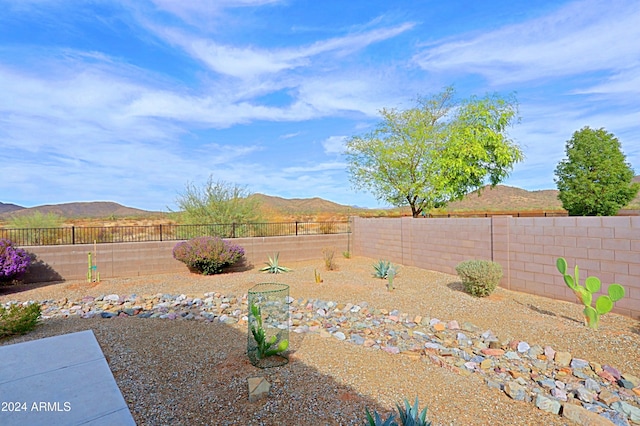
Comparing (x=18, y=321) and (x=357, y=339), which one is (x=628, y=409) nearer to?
(x=357, y=339)

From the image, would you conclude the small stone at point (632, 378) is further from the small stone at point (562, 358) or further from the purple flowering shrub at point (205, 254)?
the purple flowering shrub at point (205, 254)

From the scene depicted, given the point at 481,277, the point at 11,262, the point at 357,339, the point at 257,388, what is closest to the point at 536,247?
the point at 481,277

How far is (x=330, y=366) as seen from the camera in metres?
4.12

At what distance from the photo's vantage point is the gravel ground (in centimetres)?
317

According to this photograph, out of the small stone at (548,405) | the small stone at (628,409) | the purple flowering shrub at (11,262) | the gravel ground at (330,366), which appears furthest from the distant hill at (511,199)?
the small stone at (548,405)

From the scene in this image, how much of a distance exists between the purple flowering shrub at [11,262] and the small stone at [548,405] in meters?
10.7

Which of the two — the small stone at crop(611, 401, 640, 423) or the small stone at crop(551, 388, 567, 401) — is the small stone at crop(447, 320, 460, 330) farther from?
the small stone at crop(611, 401, 640, 423)

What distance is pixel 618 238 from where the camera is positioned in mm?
6473

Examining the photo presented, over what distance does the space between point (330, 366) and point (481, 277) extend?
4633 millimetres

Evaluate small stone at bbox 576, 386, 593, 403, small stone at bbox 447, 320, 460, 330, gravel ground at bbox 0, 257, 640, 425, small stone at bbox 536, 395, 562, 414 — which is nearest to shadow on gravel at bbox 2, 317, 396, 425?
gravel ground at bbox 0, 257, 640, 425

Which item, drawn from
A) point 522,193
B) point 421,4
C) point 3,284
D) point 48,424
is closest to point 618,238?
point 421,4

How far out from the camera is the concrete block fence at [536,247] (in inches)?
251

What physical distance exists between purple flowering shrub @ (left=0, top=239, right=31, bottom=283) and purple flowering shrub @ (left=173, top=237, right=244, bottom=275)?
355 cm

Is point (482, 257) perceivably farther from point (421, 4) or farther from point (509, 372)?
point (421, 4)
